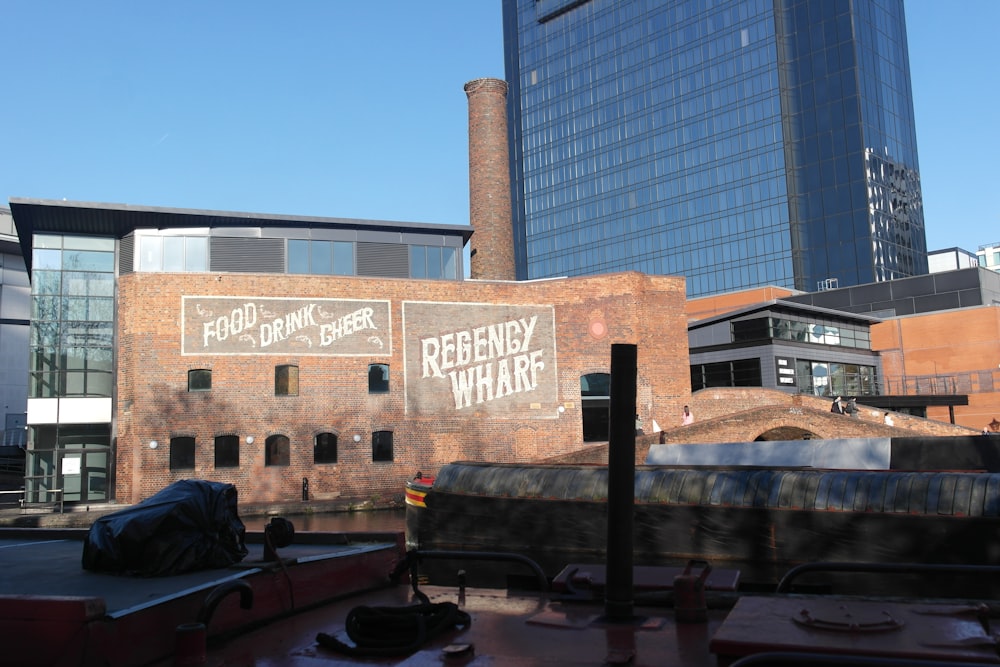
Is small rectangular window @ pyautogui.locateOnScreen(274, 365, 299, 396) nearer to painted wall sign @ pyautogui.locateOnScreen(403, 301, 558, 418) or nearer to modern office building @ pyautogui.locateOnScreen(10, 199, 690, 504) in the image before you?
modern office building @ pyautogui.locateOnScreen(10, 199, 690, 504)

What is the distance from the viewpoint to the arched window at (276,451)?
2764 centimetres

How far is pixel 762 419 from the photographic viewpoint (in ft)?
93.8

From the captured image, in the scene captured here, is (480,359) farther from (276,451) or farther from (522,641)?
(522,641)

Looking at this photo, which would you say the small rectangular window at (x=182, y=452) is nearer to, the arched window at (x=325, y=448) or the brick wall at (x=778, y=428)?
the arched window at (x=325, y=448)

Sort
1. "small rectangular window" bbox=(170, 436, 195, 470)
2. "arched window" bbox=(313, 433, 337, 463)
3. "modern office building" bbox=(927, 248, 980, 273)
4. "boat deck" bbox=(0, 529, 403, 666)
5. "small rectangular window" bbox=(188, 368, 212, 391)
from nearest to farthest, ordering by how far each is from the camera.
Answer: "boat deck" bbox=(0, 529, 403, 666)
"small rectangular window" bbox=(170, 436, 195, 470)
"small rectangular window" bbox=(188, 368, 212, 391)
"arched window" bbox=(313, 433, 337, 463)
"modern office building" bbox=(927, 248, 980, 273)

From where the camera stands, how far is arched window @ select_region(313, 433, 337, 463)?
28125mm

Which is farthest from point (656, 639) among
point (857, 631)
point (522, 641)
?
point (857, 631)

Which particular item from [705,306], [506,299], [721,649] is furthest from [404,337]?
[705,306]

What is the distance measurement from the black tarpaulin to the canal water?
17151 millimetres

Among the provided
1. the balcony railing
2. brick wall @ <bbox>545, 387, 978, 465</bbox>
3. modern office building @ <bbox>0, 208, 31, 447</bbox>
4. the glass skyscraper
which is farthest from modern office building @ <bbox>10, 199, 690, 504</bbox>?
the glass skyscraper

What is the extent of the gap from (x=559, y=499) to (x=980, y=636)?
11334 mm

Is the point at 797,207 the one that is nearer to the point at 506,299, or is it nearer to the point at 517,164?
the point at 517,164

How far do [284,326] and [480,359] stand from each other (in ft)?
22.7

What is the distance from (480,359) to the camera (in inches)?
1195
